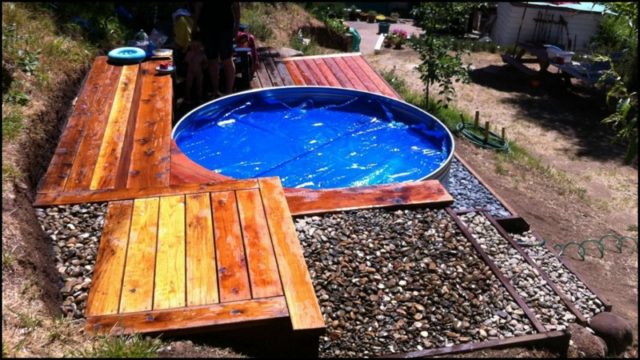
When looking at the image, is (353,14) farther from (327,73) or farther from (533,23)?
(327,73)

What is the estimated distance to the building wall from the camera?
49.0ft

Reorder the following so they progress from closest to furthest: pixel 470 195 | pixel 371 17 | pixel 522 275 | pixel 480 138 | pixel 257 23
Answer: pixel 522 275
pixel 470 195
pixel 480 138
pixel 257 23
pixel 371 17

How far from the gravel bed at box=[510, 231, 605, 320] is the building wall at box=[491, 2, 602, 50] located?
37.1ft

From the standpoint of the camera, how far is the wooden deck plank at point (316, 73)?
7820mm

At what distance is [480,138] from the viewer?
357 inches

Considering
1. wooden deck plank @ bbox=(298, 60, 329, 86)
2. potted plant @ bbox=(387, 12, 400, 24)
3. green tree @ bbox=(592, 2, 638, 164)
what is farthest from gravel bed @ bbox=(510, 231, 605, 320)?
potted plant @ bbox=(387, 12, 400, 24)

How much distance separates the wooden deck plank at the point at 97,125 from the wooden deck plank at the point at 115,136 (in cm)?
1

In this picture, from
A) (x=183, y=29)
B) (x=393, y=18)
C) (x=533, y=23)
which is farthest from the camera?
(x=393, y=18)

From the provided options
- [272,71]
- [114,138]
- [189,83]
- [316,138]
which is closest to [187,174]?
[114,138]

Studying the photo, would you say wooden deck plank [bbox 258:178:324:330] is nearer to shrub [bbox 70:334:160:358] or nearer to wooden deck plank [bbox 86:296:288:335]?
wooden deck plank [bbox 86:296:288:335]

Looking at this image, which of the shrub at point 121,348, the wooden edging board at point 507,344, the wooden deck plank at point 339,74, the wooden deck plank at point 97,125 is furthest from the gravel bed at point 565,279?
the wooden deck plank at point 97,125

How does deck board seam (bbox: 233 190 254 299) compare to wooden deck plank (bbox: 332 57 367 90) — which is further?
wooden deck plank (bbox: 332 57 367 90)

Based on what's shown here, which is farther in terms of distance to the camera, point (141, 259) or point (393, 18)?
point (393, 18)

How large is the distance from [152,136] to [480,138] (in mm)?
5984
